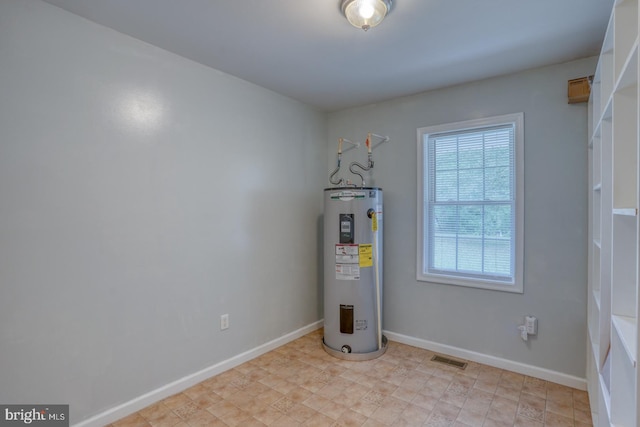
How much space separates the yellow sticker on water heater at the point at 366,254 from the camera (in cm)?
291

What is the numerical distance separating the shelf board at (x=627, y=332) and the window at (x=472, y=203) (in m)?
1.47

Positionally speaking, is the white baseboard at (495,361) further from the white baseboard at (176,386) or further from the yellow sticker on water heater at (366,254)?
the white baseboard at (176,386)

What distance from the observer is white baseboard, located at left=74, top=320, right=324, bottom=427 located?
6.43ft

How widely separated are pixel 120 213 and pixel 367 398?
2.12m

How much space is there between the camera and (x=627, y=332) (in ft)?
3.66

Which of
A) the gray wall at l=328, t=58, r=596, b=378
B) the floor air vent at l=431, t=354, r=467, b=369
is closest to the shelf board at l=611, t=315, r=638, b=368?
the gray wall at l=328, t=58, r=596, b=378

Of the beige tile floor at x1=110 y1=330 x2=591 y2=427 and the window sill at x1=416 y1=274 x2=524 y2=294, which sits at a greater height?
the window sill at x1=416 y1=274 x2=524 y2=294

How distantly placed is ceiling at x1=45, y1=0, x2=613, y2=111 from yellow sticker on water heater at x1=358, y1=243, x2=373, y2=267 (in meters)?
1.50

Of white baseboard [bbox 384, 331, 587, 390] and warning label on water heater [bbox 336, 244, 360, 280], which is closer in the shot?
white baseboard [bbox 384, 331, 587, 390]

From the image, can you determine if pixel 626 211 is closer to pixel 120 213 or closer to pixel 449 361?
pixel 449 361

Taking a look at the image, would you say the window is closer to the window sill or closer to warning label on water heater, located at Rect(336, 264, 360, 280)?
the window sill

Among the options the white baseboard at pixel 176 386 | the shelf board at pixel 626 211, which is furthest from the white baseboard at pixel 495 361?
the shelf board at pixel 626 211

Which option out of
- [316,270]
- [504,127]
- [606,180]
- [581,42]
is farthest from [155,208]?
[581,42]

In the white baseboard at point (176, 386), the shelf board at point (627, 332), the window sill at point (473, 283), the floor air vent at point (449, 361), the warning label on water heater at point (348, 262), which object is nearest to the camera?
the shelf board at point (627, 332)
